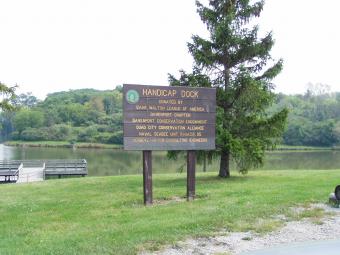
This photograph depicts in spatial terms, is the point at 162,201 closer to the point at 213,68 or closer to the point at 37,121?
the point at 213,68

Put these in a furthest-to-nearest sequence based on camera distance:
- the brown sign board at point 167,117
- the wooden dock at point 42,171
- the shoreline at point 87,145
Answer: the shoreline at point 87,145 < the wooden dock at point 42,171 < the brown sign board at point 167,117

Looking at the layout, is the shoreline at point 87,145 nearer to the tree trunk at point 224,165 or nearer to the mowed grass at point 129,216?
the tree trunk at point 224,165

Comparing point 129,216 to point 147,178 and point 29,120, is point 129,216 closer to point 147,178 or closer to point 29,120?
point 147,178

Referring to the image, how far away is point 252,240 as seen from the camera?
7133 millimetres

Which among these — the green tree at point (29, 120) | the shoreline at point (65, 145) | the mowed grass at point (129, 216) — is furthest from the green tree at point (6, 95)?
the green tree at point (29, 120)

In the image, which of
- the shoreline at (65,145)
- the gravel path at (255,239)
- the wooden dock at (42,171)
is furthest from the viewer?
the shoreline at (65,145)

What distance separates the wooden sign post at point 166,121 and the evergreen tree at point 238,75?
177 inches

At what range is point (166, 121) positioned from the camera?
38.0ft

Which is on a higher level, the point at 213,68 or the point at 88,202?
the point at 213,68

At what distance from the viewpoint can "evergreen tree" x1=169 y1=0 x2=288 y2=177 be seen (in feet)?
55.4

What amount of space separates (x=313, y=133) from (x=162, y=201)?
105391 millimetres

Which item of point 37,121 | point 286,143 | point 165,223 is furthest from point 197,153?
point 37,121

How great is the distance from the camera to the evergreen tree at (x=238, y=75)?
16.9m

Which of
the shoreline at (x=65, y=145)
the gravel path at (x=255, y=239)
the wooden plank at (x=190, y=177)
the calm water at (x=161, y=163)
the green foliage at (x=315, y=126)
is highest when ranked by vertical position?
the green foliage at (x=315, y=126)
